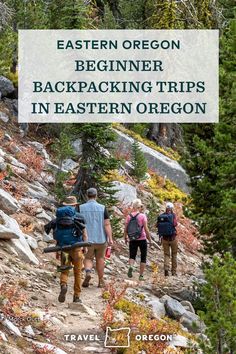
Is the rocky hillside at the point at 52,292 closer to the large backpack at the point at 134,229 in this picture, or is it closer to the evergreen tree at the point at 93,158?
the large backpack at the point at 134,229

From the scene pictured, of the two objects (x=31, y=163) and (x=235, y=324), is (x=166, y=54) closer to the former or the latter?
(x=31, y=163)

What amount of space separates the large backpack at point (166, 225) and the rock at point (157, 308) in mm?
3394

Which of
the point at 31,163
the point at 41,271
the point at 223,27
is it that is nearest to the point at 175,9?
the point at 223,27

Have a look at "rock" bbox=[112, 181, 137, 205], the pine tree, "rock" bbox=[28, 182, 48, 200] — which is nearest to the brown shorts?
"rock" bbox=[28, 182, 48, 200]

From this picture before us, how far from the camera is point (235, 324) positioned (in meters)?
6.80

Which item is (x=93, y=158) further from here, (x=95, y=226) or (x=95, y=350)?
(x=95, y=350)

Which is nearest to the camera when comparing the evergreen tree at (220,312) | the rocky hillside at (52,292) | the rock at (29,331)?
the evergreen tree at (220,312)

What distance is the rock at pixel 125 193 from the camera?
2236 cm

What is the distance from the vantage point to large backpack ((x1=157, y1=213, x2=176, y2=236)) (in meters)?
15.5

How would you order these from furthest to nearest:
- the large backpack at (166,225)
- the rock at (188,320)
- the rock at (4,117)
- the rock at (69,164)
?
1. the rock at (4,117)
2. the rock at (69,164)
3. the large backpack at (166,225)
4. the rock at (188,320)

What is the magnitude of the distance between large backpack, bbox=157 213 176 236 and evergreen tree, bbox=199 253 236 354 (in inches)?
334

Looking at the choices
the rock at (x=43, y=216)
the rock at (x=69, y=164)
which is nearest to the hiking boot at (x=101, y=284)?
the rock at (x=43, y=216)

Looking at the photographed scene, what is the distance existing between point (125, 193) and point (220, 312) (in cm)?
1605

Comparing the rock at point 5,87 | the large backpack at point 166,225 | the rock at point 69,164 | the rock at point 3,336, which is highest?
the rock at point 5,87
